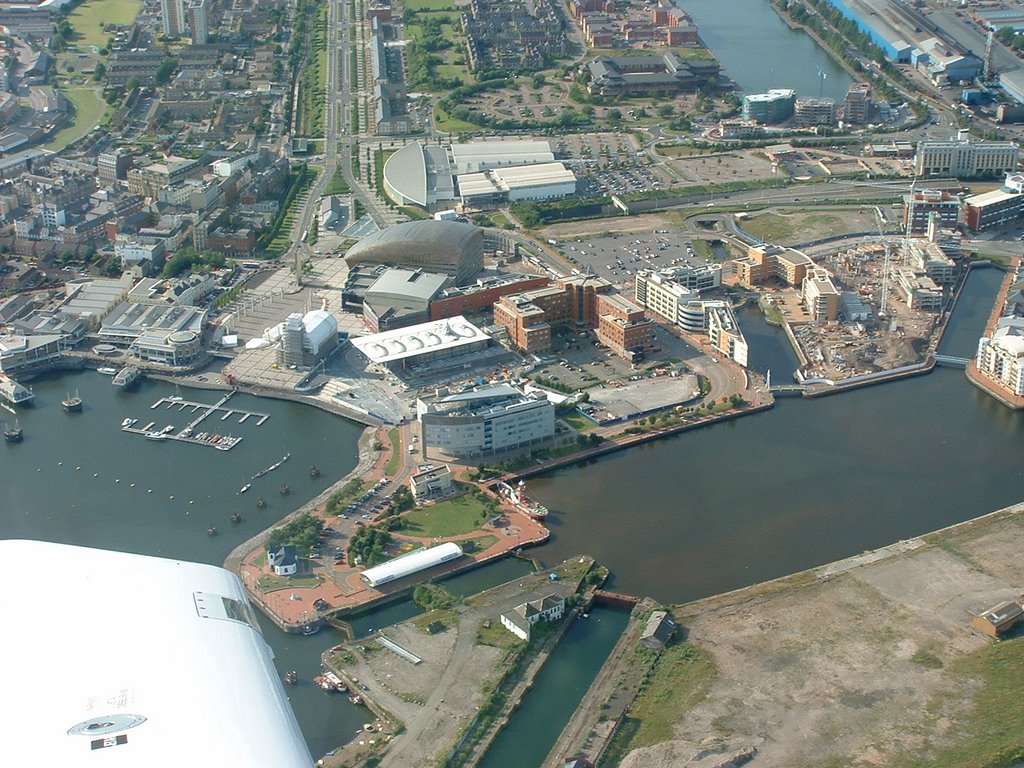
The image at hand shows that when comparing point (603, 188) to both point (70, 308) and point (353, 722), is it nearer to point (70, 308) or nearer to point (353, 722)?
point (70, 308)

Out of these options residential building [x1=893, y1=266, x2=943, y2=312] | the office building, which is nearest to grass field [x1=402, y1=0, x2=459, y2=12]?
the office building

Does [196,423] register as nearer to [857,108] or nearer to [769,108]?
[769,108]

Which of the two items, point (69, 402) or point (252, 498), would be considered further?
point (69, 402)

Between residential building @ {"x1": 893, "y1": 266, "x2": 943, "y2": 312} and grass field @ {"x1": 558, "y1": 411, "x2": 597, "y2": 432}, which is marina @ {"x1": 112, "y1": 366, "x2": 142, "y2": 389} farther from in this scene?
residential building @ {"x1": 893, "y1": 266, "x2": 943, "y2": 312}

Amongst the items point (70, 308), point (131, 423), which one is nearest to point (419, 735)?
point (131, 423)

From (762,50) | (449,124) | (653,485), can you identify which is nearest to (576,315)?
(653,485)

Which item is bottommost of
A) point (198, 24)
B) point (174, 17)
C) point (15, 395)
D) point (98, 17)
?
point (15, 395)
